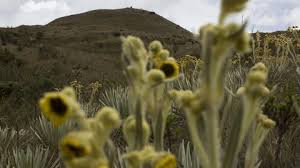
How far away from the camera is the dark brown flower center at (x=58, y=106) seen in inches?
32.4

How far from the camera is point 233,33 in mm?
745

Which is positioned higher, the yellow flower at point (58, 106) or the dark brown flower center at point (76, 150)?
the yellow flower at point (58, 106)

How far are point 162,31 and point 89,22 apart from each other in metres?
8.67

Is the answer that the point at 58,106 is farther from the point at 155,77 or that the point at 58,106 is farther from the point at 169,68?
the point at 169,68

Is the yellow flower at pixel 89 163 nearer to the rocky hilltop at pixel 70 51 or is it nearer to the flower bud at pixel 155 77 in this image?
the flower bud at pixel 155 77

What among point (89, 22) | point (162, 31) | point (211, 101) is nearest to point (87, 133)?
point (211, 101)

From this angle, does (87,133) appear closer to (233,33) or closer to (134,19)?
(233,33)

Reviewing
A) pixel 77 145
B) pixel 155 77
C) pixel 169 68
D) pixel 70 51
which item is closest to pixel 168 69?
pixel 169 68

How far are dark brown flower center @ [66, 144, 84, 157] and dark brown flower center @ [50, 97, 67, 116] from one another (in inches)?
3.3

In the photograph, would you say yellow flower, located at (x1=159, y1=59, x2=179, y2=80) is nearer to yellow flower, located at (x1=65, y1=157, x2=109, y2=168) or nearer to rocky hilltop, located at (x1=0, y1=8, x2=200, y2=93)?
yellow flower, located at (x1=65, y1=157, x2=109, y2=168)

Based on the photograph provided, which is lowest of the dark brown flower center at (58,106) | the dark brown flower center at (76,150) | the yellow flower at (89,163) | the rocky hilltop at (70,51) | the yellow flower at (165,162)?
the rocky hilltop at (70,51)

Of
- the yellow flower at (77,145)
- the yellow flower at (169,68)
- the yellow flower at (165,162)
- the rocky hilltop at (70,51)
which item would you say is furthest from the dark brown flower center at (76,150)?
the rocky hilltop at (70,51)

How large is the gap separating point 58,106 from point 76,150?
0.12m

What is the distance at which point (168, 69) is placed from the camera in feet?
3.64
